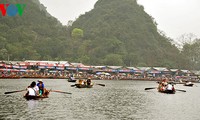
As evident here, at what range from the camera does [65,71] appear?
82438mm

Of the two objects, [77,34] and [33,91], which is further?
[77,34]

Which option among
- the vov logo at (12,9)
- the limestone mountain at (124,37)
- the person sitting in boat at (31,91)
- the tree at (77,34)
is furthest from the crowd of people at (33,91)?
the tree at (77,34)

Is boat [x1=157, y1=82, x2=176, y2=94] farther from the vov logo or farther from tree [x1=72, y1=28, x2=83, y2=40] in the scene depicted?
tree [x1=72, y1=28, x2=83, y2=40]

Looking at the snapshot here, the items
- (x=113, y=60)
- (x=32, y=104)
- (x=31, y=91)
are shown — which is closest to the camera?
(x=32, y=104)

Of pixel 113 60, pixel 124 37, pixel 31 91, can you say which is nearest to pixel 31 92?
pixel 31 91

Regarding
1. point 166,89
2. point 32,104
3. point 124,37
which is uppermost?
point 124,37

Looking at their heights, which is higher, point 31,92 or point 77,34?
point 77,34

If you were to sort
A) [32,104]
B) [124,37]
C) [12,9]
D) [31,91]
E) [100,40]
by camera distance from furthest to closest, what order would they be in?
[124,37] < [100,40] < [12,9] < [31,91] < [32,104]

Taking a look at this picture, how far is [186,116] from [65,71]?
2483 inches

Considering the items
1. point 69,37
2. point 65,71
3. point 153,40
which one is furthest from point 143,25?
point 65,71

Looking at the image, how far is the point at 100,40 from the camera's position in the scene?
119375mm

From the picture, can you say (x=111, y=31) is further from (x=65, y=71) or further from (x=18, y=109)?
(x=18, y=109)

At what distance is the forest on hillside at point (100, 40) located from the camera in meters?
101

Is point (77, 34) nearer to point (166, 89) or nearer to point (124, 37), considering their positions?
point (124, 37)
